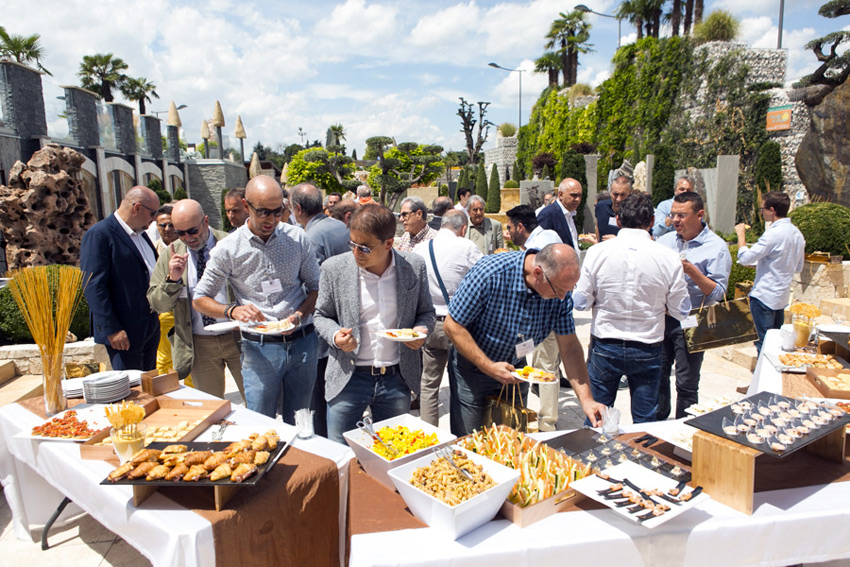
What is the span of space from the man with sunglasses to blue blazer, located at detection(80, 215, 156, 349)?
2.96ft

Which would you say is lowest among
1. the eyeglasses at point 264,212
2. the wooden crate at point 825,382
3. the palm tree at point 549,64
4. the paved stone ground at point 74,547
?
the paved stone ground at point 74,547

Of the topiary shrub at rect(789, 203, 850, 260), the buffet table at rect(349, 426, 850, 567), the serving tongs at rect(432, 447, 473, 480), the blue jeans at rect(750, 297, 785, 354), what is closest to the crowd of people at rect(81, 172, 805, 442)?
the serving tongs at rect(432, 447, 473, 480)

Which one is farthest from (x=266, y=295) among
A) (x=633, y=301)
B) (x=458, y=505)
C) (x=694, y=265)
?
(x=694, y=265)

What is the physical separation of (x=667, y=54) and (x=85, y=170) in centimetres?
1921

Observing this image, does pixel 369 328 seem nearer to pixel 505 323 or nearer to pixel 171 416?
pixel 505 323

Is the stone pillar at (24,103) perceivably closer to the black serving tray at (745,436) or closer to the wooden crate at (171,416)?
the wooden crate at (171,416)

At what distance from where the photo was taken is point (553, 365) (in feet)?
15.7

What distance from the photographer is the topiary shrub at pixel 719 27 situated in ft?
56.0

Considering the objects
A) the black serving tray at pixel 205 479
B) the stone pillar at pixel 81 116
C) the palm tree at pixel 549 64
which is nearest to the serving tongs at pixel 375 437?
the black serving tray at pixel 205 479

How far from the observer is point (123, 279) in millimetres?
3504

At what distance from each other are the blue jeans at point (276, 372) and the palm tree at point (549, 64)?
105 ft

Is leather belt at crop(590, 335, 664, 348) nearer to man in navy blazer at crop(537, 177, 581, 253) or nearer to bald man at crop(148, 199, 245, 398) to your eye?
man in navy blazer at crop(537, 177, 581, 253)

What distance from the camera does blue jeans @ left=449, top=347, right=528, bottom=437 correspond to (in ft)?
8.79

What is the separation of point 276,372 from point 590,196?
16.9 metres
